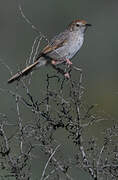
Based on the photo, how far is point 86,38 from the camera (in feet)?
63.8

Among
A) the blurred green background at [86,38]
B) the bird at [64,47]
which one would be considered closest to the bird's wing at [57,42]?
the bird at [64,47]

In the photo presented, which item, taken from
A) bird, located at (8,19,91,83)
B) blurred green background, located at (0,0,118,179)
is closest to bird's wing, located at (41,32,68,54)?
bird, located at (8,19,91,83)

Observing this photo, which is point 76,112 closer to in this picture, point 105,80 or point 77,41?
point 77,41

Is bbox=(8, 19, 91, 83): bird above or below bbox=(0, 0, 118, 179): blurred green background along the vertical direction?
below

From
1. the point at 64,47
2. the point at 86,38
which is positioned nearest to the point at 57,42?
the point at 64,47

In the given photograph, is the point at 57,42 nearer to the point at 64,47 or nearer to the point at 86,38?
the point at 64,47

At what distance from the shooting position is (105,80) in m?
17.4

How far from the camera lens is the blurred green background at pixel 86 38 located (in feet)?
51.7

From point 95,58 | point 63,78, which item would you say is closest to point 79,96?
point 63,78

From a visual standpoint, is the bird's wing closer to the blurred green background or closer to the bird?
the bird

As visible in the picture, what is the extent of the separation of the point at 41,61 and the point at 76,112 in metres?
3.54

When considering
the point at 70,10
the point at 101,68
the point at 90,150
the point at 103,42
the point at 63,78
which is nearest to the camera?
the point at 90,150

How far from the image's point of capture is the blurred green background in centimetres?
1574

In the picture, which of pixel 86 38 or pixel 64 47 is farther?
pixel 86 38
